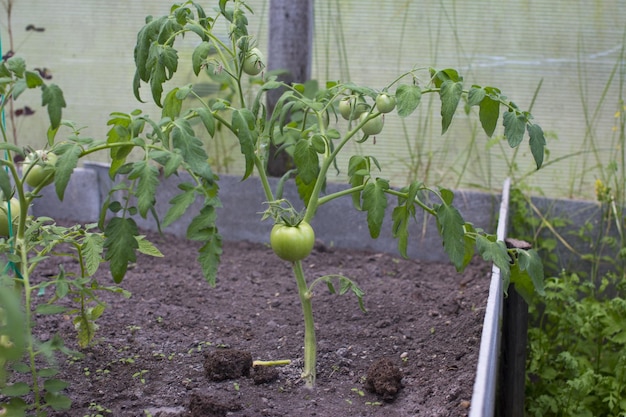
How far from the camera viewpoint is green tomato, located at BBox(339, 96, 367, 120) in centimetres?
186

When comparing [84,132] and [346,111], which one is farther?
[84,132]

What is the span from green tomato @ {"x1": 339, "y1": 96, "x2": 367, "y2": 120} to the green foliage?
40.5 inches

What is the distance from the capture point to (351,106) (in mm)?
1876

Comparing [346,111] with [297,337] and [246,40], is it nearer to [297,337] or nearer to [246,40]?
[246,40]

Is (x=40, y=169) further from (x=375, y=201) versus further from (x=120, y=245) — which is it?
(x=375, y=201)

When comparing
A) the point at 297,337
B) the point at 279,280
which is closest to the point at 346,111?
the point at 297,337

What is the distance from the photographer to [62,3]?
11.9 feet

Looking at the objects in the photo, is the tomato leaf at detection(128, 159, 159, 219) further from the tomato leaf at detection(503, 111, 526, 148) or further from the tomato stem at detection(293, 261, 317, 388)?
the tomato leaf at detection(503, 111, 526, 148)

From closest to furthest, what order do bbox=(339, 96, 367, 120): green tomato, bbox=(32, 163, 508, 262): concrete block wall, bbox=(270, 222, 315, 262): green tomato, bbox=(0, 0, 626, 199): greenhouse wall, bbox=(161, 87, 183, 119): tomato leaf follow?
bbox=(270, 222, 315, 262): green tomato → bbox=(161, 87, 183, 119): tomato leaf → bbox=(339, 96, 367, 120): green tomato → bbox=(32, 163, 508, 262): concrete block wall → bbox=(0, 0, 626, 199): greenhouse wall

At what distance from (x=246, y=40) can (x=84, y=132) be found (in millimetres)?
2243

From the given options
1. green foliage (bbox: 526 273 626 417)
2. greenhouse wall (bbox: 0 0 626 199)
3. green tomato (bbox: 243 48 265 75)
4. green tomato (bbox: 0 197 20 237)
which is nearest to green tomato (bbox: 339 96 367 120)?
green tomato (bbox: 243 48 265 75)

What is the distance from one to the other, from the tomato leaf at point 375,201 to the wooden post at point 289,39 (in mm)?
1654

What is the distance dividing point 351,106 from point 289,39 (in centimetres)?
159

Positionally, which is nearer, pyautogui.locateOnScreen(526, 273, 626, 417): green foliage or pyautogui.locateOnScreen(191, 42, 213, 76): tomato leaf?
pyautogui.locateOnScreen(191, 42, 213, 76): tomato leaf
